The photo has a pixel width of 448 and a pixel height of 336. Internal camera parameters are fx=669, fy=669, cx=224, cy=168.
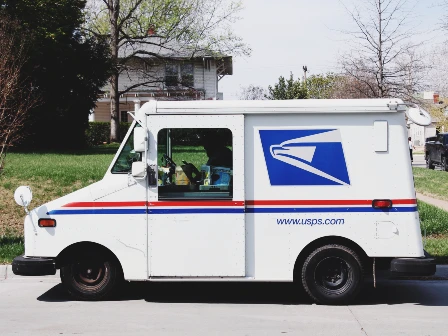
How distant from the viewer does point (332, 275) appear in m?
7.76

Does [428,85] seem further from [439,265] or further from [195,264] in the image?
[195,264]

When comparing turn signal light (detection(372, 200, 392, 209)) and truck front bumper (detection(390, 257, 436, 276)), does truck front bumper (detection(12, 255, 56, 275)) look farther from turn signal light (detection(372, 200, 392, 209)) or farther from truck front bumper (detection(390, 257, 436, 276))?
truck front bumper (detection(390, 257, 436, 276))

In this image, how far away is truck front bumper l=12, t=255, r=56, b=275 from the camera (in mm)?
7688

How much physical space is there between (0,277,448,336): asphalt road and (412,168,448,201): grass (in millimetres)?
10194

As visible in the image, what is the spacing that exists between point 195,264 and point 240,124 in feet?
5.51

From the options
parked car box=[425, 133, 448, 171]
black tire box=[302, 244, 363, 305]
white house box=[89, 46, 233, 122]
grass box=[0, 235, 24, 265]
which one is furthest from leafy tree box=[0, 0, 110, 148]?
black tire box=[302, 244, 363, 305]

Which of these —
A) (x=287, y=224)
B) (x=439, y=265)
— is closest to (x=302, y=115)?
(x=287, y=224)

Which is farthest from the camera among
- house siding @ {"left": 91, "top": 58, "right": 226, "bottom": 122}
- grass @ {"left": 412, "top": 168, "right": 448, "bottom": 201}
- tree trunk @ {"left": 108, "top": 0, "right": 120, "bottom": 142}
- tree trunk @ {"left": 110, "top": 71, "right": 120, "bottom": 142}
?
house siding @ {"left": 91, "top": 58, "right": 226, "bottom": 122}

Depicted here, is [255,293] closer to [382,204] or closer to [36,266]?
[382,204]

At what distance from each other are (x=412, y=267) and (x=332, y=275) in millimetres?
902

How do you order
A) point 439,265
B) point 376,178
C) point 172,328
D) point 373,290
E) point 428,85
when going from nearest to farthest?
point 172,328
point 376,178
point 373,290
point 439,265
point 428,85

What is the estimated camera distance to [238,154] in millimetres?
7660

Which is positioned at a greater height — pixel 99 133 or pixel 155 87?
pixel 155 87

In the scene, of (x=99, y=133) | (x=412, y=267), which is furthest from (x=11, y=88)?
(x=99, y=133)
